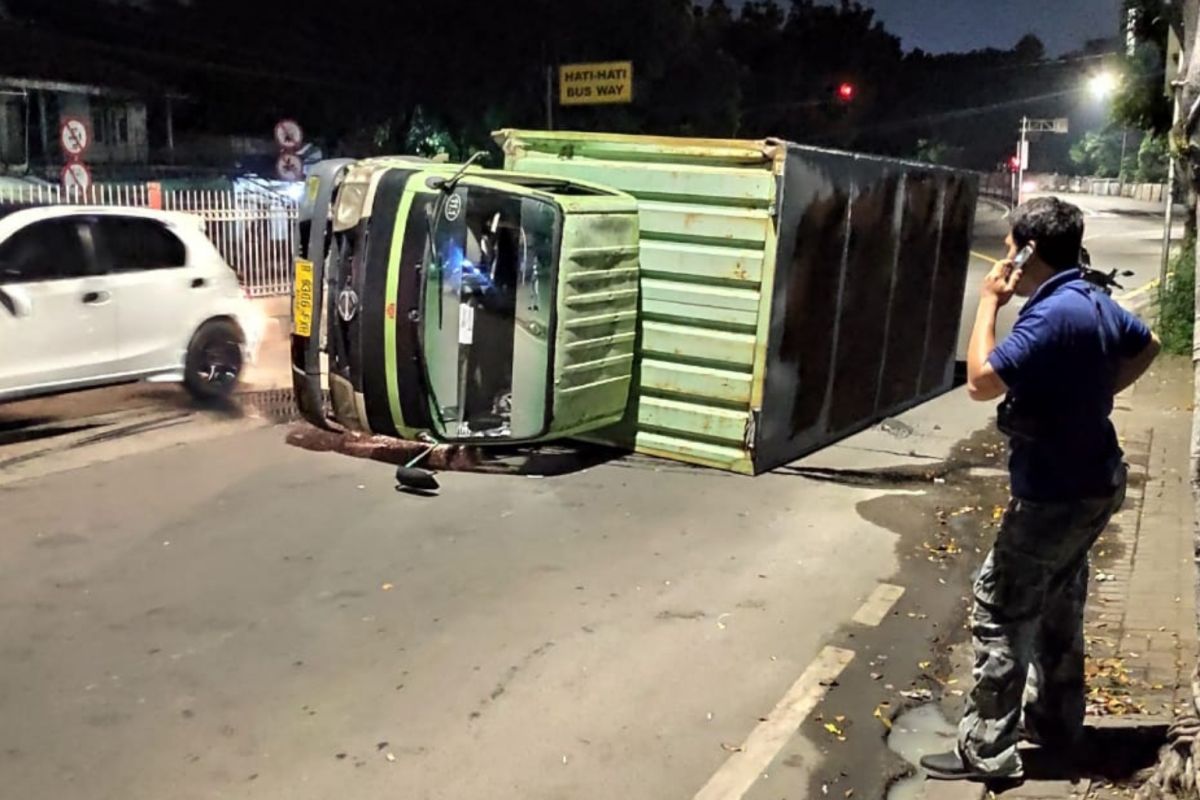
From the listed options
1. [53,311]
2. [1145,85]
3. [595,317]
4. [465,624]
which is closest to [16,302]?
[53,311]

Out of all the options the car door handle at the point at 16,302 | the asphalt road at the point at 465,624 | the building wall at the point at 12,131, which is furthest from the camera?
the building wall at the point at 12,131

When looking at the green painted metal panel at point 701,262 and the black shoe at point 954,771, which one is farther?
the green painted metal panel at point 701,262

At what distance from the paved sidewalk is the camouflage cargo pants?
0.55 ft

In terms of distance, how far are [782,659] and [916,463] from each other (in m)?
3.83

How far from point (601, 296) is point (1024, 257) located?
4.32m

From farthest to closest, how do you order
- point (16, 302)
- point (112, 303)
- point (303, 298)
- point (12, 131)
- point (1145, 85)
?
point (12, 131), point (1145, 85), point (112, 303), point (16, 302), point (303, 298)

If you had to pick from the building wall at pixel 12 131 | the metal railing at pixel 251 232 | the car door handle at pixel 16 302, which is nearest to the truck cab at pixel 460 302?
the car door handle at pixel 16 302

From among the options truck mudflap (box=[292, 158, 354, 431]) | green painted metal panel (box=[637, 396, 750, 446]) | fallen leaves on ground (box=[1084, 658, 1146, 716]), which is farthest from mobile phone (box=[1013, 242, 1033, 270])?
truck mudflap (box=[292, 158, 354, 431])

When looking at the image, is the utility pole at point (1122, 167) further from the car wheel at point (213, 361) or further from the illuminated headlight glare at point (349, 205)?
the illuminated headlight glare at point (349, 205)

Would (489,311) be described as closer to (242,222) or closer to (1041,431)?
(1041,431)

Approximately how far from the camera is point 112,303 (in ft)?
29.5

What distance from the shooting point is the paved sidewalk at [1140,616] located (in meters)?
3.88

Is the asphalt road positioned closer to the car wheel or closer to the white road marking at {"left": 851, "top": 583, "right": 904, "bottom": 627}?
the white road marking at {"left": 851, "top": 583, "right": 904, "bottom": 627}

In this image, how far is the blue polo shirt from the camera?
337 centimetres
